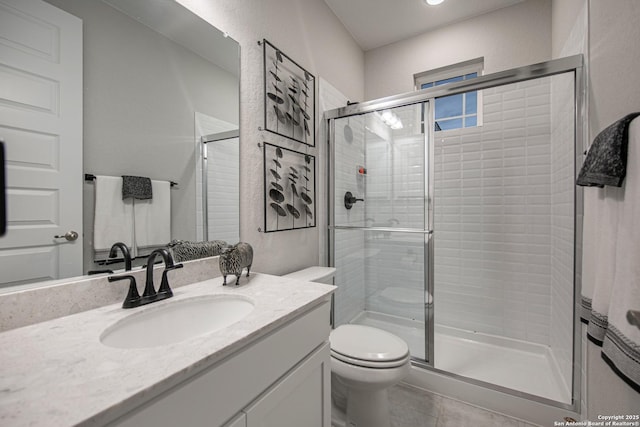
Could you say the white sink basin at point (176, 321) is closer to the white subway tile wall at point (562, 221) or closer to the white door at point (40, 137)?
the white door at point (40, 137)

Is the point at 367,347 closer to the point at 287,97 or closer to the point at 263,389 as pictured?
the point at 263,389

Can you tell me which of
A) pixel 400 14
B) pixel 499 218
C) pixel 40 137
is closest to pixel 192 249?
pixel 40 137

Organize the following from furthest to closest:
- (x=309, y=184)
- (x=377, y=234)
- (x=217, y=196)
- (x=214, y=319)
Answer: (x=377, y=234), (x=309, y=184), (x=217, y=196), (x=214, y=319)

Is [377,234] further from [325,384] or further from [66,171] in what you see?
[66,171]

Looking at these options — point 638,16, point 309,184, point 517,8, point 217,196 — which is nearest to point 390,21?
point 517,8

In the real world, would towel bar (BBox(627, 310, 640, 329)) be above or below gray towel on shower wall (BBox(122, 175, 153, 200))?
below

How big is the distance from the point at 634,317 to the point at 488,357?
5.32 feet

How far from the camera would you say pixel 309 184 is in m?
1.99

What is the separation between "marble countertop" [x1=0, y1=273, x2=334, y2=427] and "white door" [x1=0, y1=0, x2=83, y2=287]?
0.20m

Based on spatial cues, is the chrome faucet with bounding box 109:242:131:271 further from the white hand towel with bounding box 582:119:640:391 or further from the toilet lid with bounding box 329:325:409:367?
the white hand towel with bounding box 582:119:640:391

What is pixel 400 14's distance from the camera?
2311 mm

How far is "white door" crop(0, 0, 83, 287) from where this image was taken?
0.74 metres

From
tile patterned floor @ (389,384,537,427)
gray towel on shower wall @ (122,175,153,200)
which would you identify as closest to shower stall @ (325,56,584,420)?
tile patterned floor @ (389,384,537,427)

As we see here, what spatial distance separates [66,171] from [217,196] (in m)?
0.58
